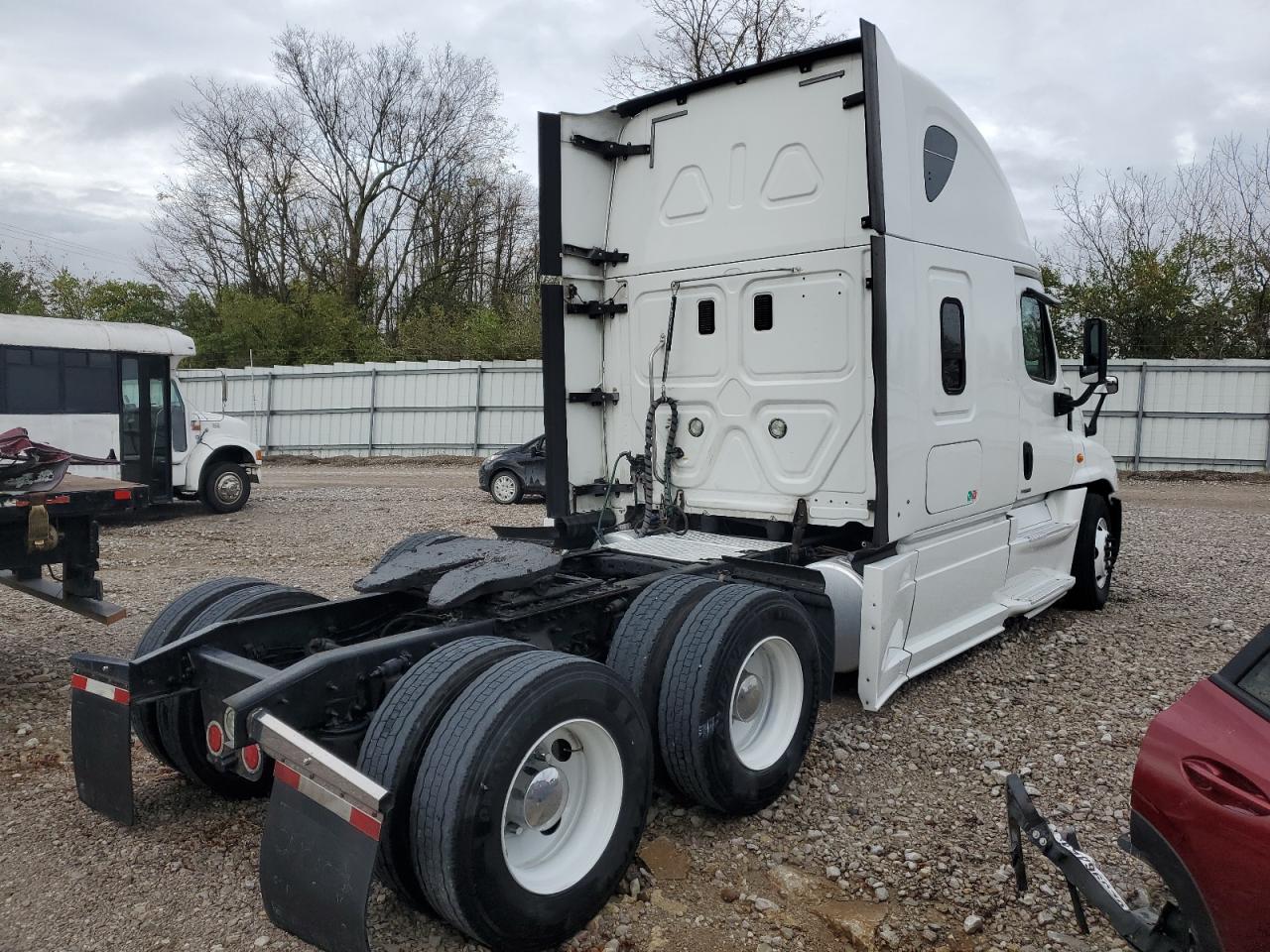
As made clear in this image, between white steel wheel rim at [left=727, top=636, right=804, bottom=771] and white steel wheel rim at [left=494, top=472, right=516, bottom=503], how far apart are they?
34.9 feet

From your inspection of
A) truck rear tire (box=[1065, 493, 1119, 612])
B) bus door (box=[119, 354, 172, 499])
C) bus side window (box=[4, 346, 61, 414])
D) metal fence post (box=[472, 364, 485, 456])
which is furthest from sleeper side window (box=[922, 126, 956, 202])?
metal fence post (box=[472, 364, 485, 456])

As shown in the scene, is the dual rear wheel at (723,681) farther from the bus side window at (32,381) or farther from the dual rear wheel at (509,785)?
the bus side window at (32,381)

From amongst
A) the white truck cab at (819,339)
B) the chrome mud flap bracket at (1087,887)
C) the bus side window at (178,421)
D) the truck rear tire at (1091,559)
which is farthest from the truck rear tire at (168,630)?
the bus side window at (178,421)

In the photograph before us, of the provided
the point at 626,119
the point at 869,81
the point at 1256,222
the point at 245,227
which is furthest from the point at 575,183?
the point at 245,227

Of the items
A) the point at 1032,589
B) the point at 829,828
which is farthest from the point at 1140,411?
the point at 829,828

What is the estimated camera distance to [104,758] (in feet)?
10.2

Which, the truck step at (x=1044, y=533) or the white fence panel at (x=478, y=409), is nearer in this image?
the truck step at (x=1044, y=533)

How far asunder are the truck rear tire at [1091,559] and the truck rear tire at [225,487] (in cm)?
1118

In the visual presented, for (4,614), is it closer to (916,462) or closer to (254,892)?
(254,892)

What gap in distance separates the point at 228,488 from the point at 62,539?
8800mm

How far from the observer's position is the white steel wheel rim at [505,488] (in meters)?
14.2

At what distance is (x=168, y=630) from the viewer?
147 inches

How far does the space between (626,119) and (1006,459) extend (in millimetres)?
3151

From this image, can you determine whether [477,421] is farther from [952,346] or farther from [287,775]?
[287,775]
